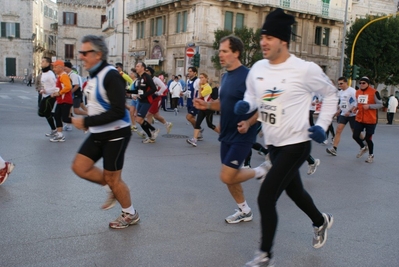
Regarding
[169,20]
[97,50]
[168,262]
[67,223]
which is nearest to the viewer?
[168,262]

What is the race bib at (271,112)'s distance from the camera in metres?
3.60

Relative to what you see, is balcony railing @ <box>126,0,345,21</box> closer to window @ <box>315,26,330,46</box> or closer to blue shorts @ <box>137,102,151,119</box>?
window @ <box>315,26,330,46</box>

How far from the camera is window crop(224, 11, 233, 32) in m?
34.2

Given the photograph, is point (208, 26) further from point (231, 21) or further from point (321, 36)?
point (321, 36)

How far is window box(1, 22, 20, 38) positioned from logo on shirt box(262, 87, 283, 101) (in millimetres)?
67496

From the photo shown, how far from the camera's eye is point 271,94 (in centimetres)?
364

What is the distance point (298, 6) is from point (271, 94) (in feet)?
119

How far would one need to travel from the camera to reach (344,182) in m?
7.32

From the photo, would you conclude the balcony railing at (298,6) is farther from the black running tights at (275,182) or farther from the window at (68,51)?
the black running tights at (275,182)

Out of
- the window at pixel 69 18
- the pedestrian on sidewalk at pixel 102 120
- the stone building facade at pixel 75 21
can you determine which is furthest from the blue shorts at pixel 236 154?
the window at pixel 69 18

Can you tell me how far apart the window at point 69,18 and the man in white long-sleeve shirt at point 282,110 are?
67.9 metres

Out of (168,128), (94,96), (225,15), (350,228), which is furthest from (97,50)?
(225,15)

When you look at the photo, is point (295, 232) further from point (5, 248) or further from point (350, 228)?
point (5, 248)

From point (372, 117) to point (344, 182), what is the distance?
275 cm
